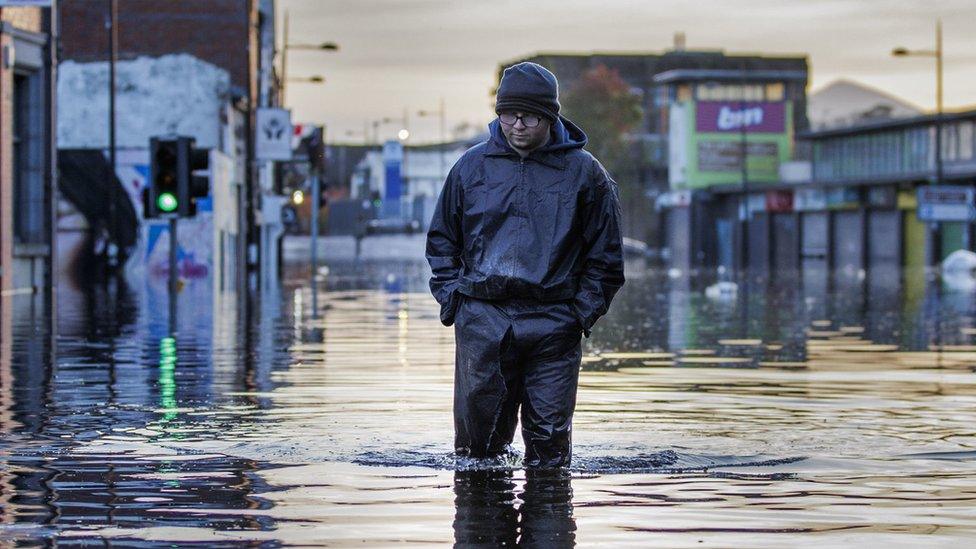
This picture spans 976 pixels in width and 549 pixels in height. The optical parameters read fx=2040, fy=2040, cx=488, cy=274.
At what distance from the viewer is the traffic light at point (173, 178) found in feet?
99.0

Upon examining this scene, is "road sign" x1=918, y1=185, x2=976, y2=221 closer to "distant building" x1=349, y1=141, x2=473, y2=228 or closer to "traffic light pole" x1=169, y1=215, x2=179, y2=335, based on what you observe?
"traffic light pole" x1=169, y1=215, x2=179, y2=335

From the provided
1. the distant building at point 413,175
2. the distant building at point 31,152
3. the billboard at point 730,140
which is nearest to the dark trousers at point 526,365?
the distant building at point 31,152

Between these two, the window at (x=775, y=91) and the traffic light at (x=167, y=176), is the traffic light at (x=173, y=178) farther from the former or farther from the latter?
the window at (x=775, y=91)

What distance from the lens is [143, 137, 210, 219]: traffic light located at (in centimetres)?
3019

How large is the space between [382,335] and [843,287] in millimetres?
28269

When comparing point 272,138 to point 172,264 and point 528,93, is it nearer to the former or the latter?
point 172,264

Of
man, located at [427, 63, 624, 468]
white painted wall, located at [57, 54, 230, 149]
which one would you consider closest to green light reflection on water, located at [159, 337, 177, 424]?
man, located at [427, 63, 624, 468]

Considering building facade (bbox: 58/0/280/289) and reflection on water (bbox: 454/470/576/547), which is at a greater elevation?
building facade (bbox: 58/0/280/289)

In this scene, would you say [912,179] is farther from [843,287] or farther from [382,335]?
[382,335]

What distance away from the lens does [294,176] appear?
3654 inches

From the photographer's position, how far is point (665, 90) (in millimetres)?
151000

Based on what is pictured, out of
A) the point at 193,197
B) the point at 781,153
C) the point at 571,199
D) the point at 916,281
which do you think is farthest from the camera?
the point at 781,153

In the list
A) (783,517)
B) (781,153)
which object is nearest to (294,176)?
(781,153)

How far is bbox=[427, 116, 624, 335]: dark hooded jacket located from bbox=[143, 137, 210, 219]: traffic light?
71.2ft
